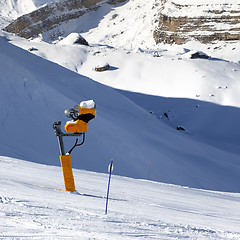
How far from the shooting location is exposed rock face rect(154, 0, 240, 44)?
7531cm

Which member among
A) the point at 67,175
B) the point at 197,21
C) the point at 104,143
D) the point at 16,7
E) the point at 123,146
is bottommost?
the point at 16,7

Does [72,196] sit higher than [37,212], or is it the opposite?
[37,212]

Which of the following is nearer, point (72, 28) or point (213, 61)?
point (213, 61)

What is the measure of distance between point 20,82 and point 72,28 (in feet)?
306

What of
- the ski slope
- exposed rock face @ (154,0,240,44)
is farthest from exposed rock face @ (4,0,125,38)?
the ski slope

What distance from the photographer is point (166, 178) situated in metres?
13.5

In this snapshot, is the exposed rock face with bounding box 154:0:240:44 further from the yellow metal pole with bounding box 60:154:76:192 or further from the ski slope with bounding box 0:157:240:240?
the ski slope with bounding box 0:157:240:240

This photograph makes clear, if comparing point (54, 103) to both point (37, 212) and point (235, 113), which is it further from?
point (235, 113)

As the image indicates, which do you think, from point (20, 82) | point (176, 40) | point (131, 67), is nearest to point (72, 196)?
point (20, 82)

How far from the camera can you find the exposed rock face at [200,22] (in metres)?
75.3

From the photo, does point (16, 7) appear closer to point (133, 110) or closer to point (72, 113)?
point (133, 110)

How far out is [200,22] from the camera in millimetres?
79562

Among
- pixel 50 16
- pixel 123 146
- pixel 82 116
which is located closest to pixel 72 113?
pixel 82 116

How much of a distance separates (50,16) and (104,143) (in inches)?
4104
